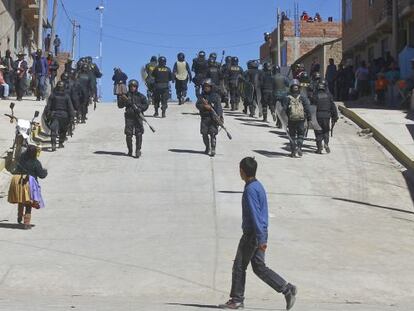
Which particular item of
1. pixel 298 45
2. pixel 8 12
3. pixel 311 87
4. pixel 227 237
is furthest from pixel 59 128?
pixel 298 45

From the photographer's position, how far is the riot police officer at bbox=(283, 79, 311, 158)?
17.9 meters

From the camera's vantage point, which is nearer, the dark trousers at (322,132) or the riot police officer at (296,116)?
the riot police officer at (296,116)

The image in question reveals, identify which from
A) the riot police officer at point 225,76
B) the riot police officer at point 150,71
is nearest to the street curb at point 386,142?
the riot police officer at point 225,76

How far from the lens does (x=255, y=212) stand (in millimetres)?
7781

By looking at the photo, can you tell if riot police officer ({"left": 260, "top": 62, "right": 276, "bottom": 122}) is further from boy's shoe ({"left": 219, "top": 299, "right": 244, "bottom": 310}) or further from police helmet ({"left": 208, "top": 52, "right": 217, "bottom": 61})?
boy's shoe ({"left": 219, "top": 299, "right": 244, "bottom": 310})

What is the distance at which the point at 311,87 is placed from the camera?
20031 millimetres

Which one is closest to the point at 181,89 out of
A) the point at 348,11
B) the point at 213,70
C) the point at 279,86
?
the point at 213,70

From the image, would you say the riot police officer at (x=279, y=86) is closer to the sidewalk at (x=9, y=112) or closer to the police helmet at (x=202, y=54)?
the police helmet at (x=202, y=54)

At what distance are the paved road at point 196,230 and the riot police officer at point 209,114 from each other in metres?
0.38

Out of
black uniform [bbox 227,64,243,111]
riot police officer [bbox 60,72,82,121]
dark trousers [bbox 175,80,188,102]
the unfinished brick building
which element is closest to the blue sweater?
riot police officer [bbox 60,72,82,121]

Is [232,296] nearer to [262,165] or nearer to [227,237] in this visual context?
[227,237]

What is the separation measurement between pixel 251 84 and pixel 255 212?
15441 millimetres

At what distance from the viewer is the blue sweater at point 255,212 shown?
776 cm

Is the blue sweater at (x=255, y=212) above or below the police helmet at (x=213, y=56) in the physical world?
Result: below
